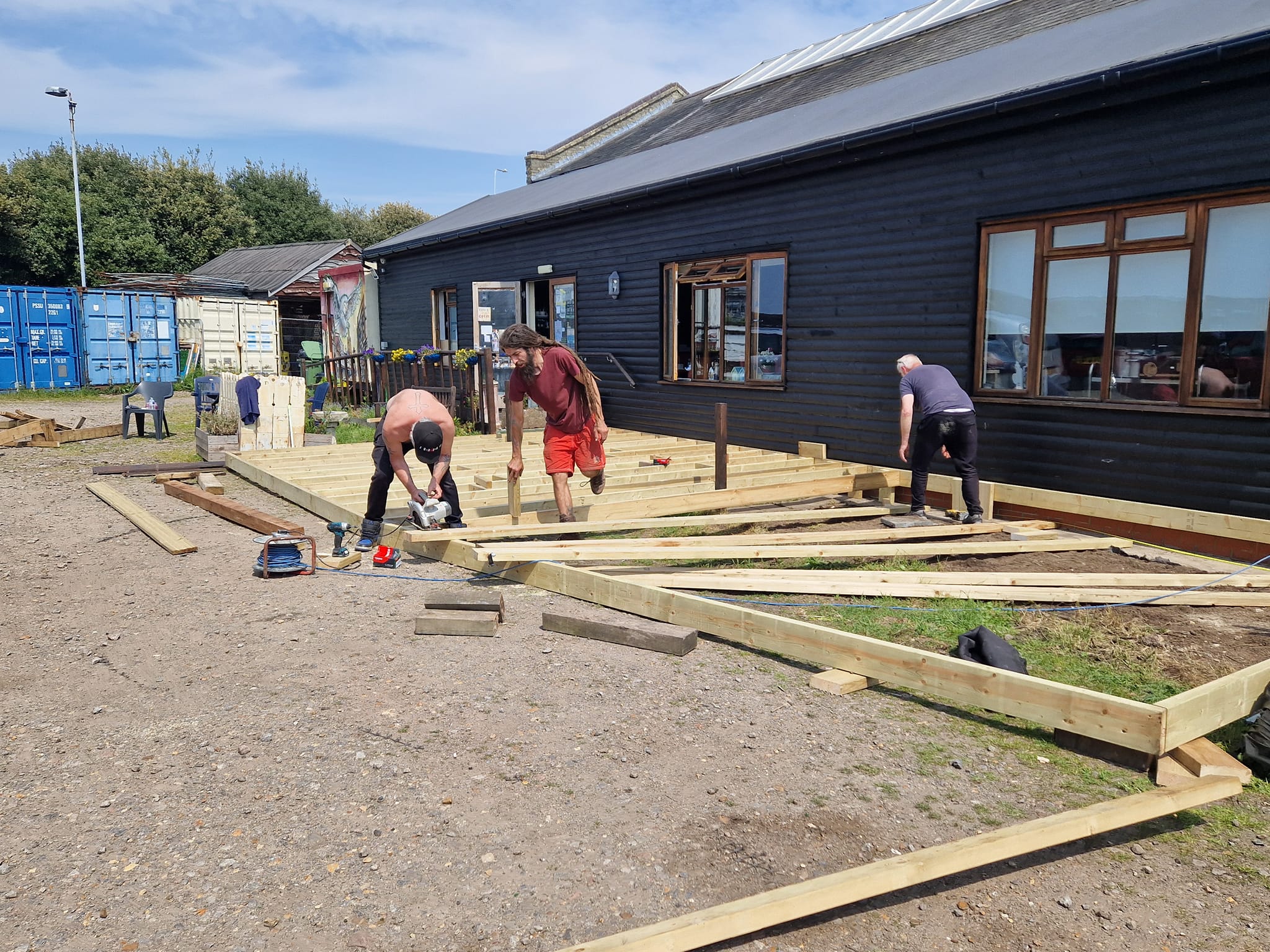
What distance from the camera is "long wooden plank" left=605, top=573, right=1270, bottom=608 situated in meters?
5.48

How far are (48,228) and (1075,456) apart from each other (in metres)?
44.0

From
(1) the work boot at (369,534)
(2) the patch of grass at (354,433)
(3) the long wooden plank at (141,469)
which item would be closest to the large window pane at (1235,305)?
(1) the work boot at (369,534)

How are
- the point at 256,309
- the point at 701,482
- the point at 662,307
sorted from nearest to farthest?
the point at 701,482 → the point at 662,307 → the point at 256,309

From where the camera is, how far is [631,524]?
22.9 ft

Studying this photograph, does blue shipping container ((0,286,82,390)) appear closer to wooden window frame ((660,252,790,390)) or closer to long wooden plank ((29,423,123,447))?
long wooden plank ((29,423,123,447))

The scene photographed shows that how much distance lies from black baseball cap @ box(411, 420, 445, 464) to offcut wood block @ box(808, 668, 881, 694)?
333 centimetres

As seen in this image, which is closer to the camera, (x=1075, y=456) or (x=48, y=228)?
(x=1075, y=456)

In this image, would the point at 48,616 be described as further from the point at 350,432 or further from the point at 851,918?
the point at 350,432

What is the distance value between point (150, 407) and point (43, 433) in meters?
1.72

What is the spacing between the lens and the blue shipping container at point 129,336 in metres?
25.2

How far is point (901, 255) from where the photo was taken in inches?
369

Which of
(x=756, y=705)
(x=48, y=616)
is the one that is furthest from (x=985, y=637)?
(x=48, y=616)

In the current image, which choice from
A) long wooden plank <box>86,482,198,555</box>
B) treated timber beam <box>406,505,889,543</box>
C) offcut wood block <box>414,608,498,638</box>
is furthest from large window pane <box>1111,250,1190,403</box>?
long wooden plank <box>86,482,198,555</box>

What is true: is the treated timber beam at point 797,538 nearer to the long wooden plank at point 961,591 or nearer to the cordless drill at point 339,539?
the long wooden plank at point 961,591
